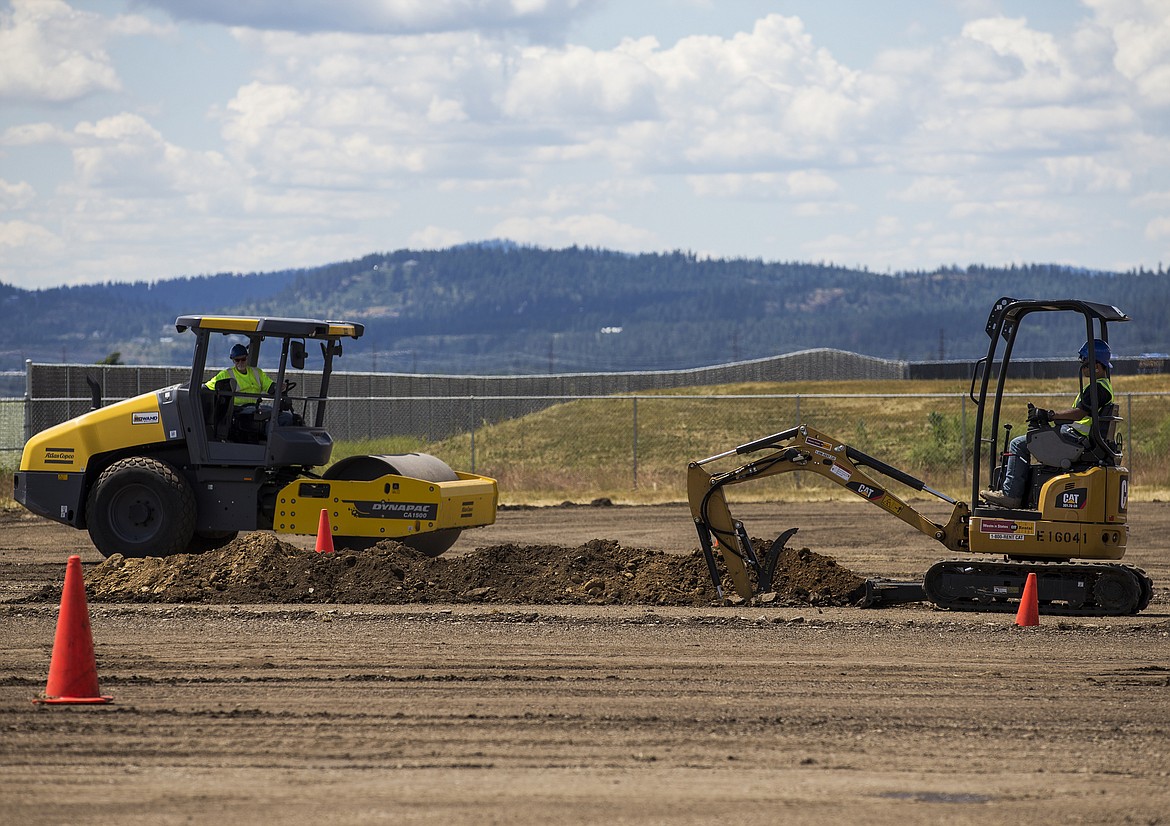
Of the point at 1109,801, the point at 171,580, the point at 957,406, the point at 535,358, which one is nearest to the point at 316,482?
the point at 171,580

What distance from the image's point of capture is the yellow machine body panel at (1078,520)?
39.5 feet

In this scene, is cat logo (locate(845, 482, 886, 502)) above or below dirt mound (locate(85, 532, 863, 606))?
above

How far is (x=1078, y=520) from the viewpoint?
12.1 metres

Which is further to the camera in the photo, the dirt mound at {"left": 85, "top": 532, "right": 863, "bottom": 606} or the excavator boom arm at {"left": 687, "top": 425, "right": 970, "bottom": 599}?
the dirt mound at {"left": 85, "top": 532, "right": 863, "bottom": 606}

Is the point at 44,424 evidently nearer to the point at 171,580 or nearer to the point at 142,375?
the point at 142,375

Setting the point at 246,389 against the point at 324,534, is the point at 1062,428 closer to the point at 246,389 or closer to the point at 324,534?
the point at 324,534

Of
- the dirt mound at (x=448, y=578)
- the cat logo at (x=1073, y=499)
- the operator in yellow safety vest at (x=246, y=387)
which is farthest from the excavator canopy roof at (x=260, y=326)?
the cat logo at (x=1073, y=499)

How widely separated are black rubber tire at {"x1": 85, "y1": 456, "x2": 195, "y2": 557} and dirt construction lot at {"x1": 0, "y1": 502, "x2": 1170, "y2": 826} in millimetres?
864

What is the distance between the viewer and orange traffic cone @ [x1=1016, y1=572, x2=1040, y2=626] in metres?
12.0

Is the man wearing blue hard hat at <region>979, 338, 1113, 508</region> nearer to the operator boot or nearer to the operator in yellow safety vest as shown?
the operator boot

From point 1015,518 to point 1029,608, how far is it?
0.75 meters

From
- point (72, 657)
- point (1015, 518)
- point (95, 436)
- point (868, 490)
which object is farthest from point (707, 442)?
A: point (72, 657)

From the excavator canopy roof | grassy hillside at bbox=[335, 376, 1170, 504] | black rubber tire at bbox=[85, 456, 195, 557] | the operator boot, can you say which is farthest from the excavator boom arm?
grassy hillside at bbox=[335, 376, 1170, 504]

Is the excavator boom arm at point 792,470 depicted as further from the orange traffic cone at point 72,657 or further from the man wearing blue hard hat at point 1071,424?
the orange traffic cone at point 72,657
